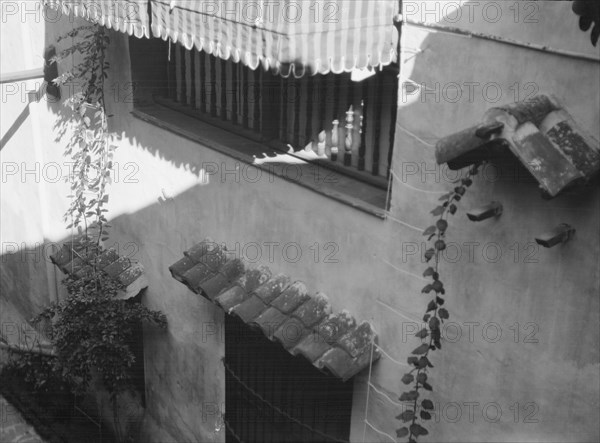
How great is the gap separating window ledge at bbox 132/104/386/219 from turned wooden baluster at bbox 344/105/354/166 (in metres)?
0.14

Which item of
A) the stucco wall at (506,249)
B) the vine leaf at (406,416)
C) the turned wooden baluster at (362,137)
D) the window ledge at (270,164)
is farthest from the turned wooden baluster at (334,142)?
the vine leaf at (406,416)

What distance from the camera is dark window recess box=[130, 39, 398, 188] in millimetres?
6426

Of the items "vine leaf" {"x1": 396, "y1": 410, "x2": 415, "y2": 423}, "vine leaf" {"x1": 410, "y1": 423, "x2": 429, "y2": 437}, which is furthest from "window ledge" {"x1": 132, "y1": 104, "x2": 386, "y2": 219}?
"vine leaf" {"x1": 410, "y1": 423, "x2": 429, "y2": 437}

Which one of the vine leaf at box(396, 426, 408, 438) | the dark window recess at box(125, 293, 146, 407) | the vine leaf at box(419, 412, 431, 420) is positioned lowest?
the dark window recess at box(125, 293, 146, 407)

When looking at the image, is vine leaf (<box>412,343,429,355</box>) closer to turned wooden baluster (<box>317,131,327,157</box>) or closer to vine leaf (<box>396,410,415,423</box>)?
vine leaf (<box>396,410,415,423</box>)

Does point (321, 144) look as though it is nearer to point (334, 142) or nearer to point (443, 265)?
point (334, 142)

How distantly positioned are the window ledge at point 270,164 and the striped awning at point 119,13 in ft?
4.29

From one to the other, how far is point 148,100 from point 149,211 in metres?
1.18

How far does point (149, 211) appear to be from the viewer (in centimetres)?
875

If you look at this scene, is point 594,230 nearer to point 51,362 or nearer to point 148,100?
point 148,100

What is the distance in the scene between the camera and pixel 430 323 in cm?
555

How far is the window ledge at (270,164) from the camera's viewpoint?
20.7ft

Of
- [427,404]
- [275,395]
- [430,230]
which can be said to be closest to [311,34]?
[430,230]

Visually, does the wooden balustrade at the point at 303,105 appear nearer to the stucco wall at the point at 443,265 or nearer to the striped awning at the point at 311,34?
the stucco wall at the point at 443,265
